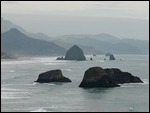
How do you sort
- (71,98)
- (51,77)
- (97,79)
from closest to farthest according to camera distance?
1. (71,98)
2. (97,79)
3. (51,77)

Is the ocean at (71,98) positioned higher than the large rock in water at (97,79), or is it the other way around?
the large rock in water at (97,79)

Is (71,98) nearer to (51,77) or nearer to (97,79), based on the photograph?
(97,79)

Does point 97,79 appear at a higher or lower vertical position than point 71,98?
higher

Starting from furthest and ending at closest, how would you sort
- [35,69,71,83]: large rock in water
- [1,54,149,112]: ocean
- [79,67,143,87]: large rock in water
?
[35,69,71,83]: large rock in water → [79,67,143,87]: large rock in water → [1,54,149,112]: ocean

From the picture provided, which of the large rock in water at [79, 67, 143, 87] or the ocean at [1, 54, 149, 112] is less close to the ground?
the large rock in water at [79, 67, 143, 87]

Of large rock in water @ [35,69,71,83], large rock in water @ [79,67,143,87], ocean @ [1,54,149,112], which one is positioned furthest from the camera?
large rock in water @ [35,69,71,83]

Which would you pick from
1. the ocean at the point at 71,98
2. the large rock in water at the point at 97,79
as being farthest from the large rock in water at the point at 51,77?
the large rock in water at the point at 97,79

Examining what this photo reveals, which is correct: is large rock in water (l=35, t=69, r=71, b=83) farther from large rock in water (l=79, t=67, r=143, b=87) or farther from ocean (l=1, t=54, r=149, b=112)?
large rock in water (l=79, t=67, r=143, b=87)

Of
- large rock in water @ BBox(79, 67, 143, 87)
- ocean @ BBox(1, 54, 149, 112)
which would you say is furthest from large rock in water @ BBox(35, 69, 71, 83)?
large rock in water @ BBox(79, 67, 143, 87)

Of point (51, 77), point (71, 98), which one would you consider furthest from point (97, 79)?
point (71, 98)

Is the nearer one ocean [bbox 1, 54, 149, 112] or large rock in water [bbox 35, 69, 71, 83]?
ocean [bbox 1, 54, 149, 112]

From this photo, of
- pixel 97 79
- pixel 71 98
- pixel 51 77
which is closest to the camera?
pixel 71 98

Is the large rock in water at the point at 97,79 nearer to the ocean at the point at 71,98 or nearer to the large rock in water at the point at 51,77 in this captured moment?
the ocean at the point at 71,98
